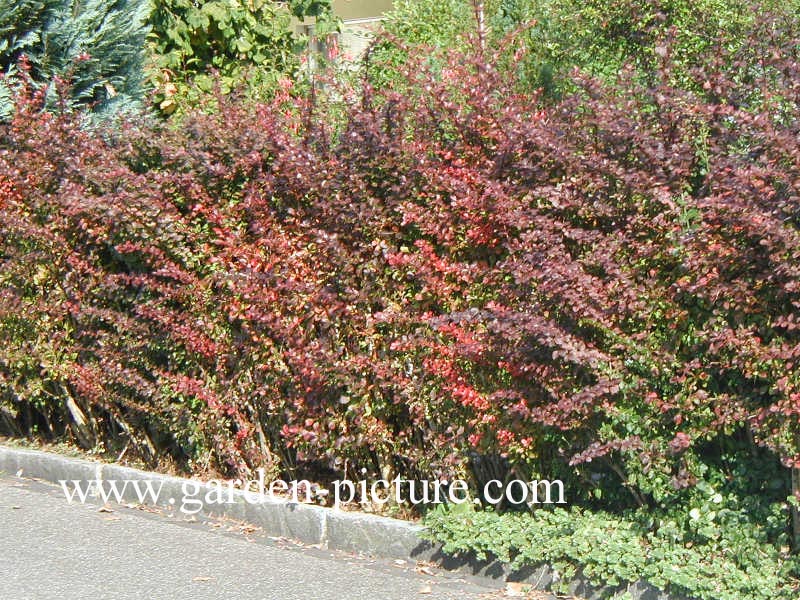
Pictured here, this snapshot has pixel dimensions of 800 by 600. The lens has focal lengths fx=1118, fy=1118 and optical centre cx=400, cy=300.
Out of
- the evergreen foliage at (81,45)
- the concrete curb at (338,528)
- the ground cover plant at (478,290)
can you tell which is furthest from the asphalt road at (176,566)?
the evergreen foliage at (81,45)

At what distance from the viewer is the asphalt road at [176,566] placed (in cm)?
533

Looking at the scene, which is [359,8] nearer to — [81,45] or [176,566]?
[81,45]

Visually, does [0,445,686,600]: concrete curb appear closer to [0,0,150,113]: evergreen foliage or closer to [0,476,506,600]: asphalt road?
[0,476,506,600]: asphalt road

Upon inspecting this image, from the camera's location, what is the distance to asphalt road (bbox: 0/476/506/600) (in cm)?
533

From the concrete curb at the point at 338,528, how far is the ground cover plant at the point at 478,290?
0.39 ft

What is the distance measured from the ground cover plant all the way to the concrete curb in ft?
0.39

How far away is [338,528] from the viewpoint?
599 cm

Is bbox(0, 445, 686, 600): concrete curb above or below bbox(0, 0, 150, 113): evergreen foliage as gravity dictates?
below

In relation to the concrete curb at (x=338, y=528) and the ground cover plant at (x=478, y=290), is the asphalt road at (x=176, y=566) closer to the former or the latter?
the concrete curb at (x=338, y=528)

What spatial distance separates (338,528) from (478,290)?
1.60 metres

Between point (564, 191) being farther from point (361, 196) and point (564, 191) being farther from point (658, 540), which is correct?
point (658, 540)

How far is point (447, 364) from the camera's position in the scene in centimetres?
535

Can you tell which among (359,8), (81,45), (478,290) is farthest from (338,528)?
(359,8)

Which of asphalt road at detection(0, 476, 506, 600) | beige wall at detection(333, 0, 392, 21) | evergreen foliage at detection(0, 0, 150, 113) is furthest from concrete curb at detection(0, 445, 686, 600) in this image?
beige wall at detection(333, 0, 392, 21)
